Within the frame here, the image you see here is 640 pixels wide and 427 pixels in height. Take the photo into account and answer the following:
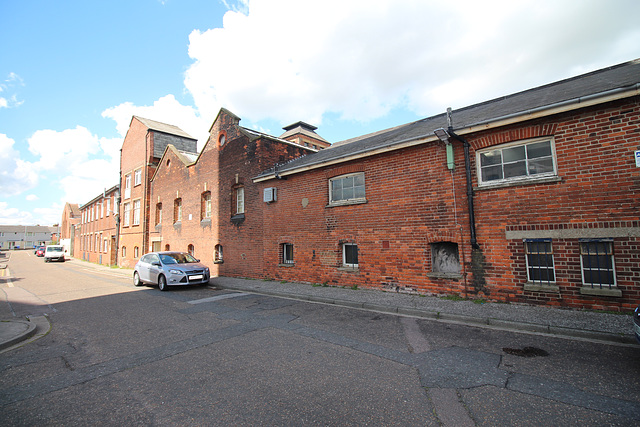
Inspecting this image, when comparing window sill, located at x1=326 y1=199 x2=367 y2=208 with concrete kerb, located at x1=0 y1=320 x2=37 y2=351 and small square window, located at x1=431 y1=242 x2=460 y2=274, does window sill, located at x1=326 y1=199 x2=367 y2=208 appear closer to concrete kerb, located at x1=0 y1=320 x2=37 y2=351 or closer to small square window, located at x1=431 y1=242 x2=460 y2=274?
small square window, located at x1=431 y1=242 x2=460 y2=274

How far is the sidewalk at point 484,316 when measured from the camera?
5031 mm

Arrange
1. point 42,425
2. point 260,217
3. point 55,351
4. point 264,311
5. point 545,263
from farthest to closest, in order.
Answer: point 260,217
point 264,311
point 545,263
point 55,351
point 42,425

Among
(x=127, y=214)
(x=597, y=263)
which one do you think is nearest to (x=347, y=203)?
(x=597, y=263)

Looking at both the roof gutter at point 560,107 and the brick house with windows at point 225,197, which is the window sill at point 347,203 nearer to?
the roof gutter at point 560,107

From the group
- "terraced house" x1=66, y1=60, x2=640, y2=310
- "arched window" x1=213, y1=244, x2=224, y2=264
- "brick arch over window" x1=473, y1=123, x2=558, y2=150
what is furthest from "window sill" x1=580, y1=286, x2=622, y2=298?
"arched window" x1=213, y1=244, x2=224, y2=264

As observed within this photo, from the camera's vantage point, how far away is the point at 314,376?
12.4 feet

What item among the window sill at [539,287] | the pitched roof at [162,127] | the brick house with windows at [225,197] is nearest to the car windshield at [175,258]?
the brick house with windows at [225,197]

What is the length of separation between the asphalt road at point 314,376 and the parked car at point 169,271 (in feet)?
16.1

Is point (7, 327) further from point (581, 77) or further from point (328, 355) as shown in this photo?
point (581, 77)

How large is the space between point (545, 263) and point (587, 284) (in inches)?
30.7

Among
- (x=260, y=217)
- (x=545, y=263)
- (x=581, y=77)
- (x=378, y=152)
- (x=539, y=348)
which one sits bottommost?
(x=539, y=348)

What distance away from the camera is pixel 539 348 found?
15.0 feet

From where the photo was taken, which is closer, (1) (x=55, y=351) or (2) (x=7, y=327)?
(1) (x=55, y=351)

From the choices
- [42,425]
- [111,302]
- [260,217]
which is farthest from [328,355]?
[260,217]
